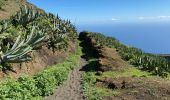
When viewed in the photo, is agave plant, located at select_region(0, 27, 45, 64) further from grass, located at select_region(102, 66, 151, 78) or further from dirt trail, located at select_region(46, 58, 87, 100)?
grass, located at select_region(102, 66, 151, 78)

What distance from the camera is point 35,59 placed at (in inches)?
811

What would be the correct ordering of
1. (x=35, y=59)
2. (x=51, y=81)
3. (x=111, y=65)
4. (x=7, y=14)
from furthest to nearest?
(x=7, y=14)
(x=111, y=65)
(x=35, y=59)
(x=51, y=81)

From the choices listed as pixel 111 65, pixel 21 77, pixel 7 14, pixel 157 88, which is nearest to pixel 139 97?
pixel 157 88

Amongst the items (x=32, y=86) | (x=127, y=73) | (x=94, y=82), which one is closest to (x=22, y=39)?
(x=32, y=86)

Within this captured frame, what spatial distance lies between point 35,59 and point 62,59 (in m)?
5.87

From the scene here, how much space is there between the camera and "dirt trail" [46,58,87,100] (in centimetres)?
1631

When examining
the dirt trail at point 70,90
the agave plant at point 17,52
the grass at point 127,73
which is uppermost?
the agave plant at point 17,52

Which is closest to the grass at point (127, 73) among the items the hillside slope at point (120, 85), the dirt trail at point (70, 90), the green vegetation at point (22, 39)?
the hillside slope at point (120, 85)

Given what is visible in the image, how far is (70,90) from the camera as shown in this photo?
706 inches

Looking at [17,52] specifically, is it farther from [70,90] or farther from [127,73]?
[127,73]

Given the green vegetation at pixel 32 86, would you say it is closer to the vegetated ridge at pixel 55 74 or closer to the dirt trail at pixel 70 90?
the vegetated ridge at pixel 55 74

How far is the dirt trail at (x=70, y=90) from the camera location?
16312mm

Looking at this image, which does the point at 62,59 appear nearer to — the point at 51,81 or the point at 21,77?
the point at 51,81

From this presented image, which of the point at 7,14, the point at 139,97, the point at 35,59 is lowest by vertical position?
the point at 139,97
